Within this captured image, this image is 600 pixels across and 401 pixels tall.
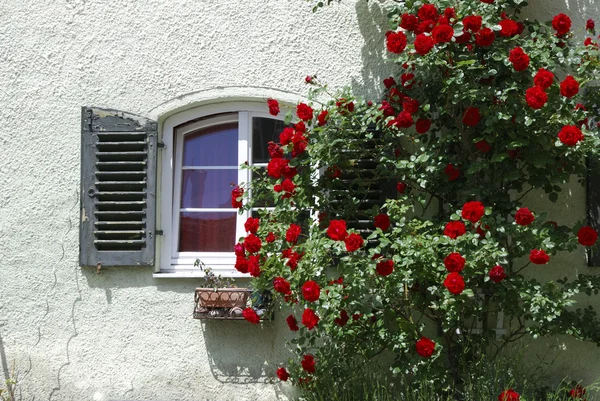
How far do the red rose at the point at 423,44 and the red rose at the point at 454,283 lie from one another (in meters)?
1.37

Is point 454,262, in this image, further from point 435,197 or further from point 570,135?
point 435,197

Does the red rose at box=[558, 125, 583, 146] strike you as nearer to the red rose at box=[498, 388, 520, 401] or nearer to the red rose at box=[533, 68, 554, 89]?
the red rose at box=[533, 68, 554, 89]

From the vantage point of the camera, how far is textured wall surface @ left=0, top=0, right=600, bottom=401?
18.2ft

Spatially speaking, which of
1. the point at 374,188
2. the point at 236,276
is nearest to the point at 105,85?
the point at 236,276

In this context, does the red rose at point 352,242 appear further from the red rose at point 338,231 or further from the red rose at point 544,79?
the red rose at point 544,79

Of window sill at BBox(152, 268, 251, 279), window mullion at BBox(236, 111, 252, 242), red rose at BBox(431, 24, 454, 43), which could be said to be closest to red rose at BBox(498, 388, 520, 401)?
window sill at BBox(152, 268, 251, 279)

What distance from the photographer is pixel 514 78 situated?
192 inches

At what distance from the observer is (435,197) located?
5.45 m

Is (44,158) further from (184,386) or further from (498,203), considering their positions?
(498,203)

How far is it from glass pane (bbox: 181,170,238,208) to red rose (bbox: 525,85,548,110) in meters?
2.30

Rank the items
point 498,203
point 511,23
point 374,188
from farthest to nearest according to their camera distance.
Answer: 1. point 374,188
2. point 498,203
3. point 511,23

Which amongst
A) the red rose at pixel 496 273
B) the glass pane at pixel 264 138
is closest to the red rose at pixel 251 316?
the glass pane at pixel 264 138

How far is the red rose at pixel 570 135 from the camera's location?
4.48 m

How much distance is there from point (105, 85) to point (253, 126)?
1.16 meters
